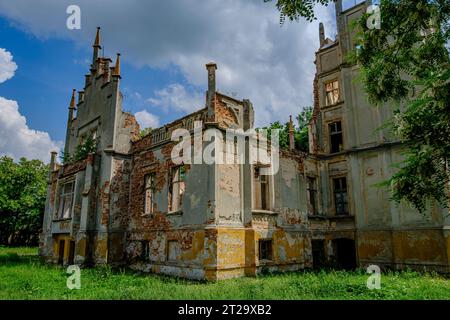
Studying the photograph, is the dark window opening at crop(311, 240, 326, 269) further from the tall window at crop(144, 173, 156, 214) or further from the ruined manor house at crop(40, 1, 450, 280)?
the tall window at crop(144, 173, 156, 214)

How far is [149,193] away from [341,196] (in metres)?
10.5

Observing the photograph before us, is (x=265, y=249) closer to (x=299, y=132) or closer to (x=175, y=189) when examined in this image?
(x=175, y=189)

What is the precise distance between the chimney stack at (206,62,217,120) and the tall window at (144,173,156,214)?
488 cm

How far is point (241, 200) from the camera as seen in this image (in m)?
12.9

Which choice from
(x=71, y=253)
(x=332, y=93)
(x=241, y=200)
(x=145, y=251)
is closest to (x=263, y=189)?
(x=241, y=200)

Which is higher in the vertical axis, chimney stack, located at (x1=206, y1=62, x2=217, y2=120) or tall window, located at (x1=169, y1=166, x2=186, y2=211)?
chimney stack, located at (x1=206, y1=62, x2=217, y2=120)

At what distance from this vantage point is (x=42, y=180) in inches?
1549

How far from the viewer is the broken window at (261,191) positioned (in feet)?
46.3

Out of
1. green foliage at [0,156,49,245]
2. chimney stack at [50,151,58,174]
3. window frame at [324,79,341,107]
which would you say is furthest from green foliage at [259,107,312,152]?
green foliage at [0,156,49,245]

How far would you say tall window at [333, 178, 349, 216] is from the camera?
56.4 ft

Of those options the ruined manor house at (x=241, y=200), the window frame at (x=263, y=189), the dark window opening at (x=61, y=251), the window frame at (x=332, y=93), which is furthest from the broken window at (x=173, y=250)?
the window frame at (x=332, y=93)

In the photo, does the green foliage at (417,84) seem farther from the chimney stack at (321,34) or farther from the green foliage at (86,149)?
the green foliage at (86,149)
